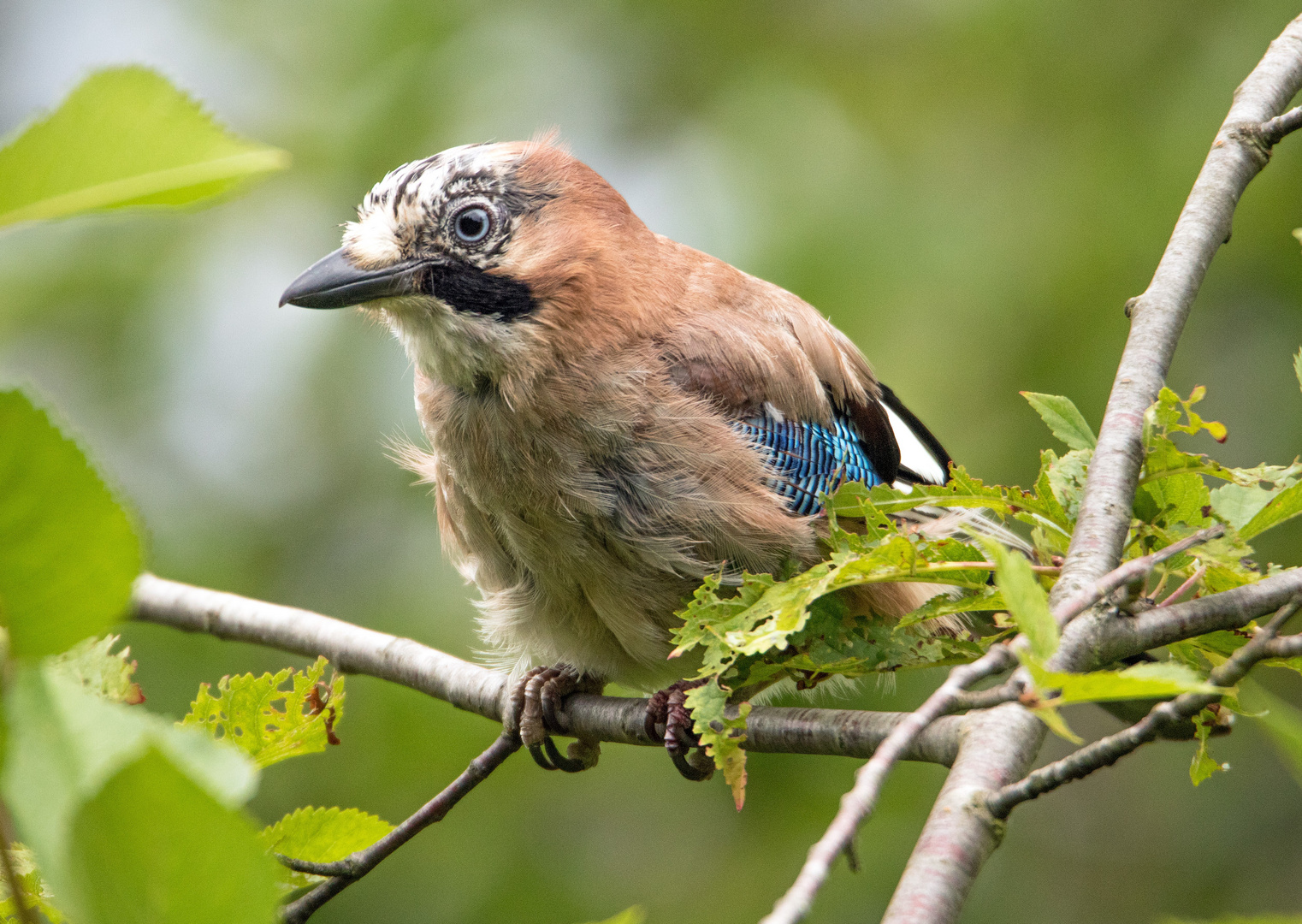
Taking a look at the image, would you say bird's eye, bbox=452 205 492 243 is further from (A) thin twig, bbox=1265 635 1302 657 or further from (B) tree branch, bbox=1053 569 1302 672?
(A) thin twig, bbox=1265 635 1302 657

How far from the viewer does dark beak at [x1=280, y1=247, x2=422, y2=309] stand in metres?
2.89

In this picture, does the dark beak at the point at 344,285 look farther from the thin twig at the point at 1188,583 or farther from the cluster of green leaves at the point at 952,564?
the thin twig at the point at 1188,583

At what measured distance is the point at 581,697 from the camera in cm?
302

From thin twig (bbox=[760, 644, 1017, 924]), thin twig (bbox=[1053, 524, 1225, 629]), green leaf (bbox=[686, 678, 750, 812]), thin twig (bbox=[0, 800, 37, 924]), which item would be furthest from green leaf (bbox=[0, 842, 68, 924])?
thin twig (bbox=[1053, 524, 1225, 629])

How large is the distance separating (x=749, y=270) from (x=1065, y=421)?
264 cm

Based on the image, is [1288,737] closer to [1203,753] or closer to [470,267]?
[1203,753]

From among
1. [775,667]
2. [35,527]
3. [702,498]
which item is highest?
[702,498]

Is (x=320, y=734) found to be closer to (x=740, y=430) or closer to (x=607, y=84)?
(x=740, y=430)

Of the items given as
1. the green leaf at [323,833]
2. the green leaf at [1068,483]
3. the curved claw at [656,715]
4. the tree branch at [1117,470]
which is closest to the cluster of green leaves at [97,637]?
the tree branch at [1117,470]

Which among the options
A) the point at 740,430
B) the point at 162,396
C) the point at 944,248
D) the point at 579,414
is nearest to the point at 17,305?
the point at 162,396

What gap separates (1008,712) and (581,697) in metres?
1.57

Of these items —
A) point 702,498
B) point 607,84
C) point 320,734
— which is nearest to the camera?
point 320,734

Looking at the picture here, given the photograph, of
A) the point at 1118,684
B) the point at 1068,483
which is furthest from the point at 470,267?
the point at 1118,684

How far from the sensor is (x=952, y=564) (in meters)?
1.79
